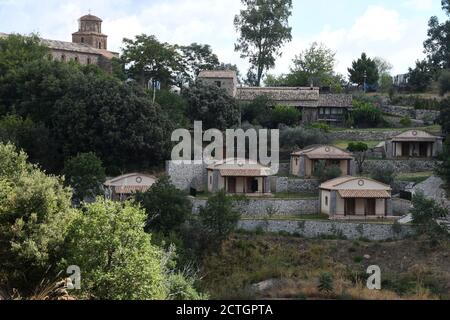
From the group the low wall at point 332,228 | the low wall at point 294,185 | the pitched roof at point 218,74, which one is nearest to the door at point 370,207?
the low wall at point 332,228

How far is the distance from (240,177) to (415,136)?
13.6 meters

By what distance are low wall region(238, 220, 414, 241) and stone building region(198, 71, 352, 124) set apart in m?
21.4

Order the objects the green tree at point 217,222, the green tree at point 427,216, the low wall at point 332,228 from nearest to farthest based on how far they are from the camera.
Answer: the green tree at point 217,222
the green tree at point 427,216
the low wall at point 332,228

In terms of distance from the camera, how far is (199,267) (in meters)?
33.0

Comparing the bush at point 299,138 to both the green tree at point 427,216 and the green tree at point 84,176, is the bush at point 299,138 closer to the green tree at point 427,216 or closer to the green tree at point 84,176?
the green tree at point 427,216

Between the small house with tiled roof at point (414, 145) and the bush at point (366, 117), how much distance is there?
793 centimetres

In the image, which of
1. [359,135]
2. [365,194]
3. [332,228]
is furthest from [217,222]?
[359,135]

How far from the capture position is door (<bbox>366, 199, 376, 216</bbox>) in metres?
39.9

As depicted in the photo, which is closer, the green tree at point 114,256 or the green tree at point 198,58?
the green tree at point 114,256

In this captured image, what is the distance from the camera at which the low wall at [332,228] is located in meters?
37.2

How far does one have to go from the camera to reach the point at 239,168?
140 ft

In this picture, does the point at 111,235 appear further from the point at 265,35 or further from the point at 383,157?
the point at 265,35
